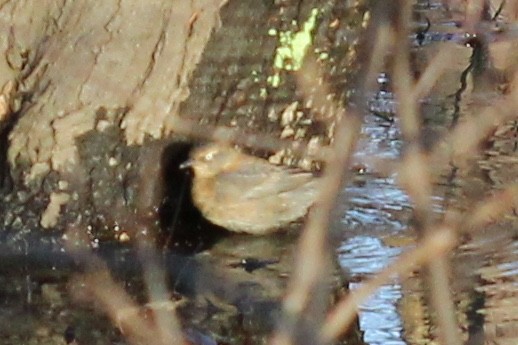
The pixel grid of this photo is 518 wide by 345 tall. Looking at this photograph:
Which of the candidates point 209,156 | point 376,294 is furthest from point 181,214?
point 376,294

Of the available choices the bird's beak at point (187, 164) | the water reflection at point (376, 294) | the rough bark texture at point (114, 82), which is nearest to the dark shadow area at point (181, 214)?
the bird's beak at point (187, 164)

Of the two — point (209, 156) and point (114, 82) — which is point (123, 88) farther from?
point (209, 156)

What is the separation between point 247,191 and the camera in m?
4.78

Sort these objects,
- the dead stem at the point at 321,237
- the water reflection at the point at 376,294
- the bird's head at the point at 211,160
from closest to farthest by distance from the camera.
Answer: the dead stem at the point at 321,237, the water reflection at the point at 376,294, the bird's head at the point at 211,160

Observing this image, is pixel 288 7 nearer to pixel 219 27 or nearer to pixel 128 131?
pixel 219 27

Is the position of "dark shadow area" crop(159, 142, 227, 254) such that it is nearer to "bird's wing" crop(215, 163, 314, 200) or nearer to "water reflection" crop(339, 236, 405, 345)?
"bird's wing" crop(215, 163, 314, 200)

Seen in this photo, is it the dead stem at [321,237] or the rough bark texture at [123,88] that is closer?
the dead stem at [321,237]

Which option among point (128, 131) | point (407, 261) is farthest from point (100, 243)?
point (407, 261)

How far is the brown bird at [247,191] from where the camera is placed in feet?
14.9

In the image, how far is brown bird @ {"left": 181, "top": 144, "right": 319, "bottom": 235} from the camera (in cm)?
453

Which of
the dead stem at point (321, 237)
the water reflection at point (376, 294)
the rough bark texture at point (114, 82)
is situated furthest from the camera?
the rough bark texture at point (114, 82)

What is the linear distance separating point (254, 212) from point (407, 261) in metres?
3.32

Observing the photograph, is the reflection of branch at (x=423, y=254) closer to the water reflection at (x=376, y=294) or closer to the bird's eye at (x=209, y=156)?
the water reflection at (x=376, y=294)

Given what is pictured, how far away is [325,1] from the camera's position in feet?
14.6
